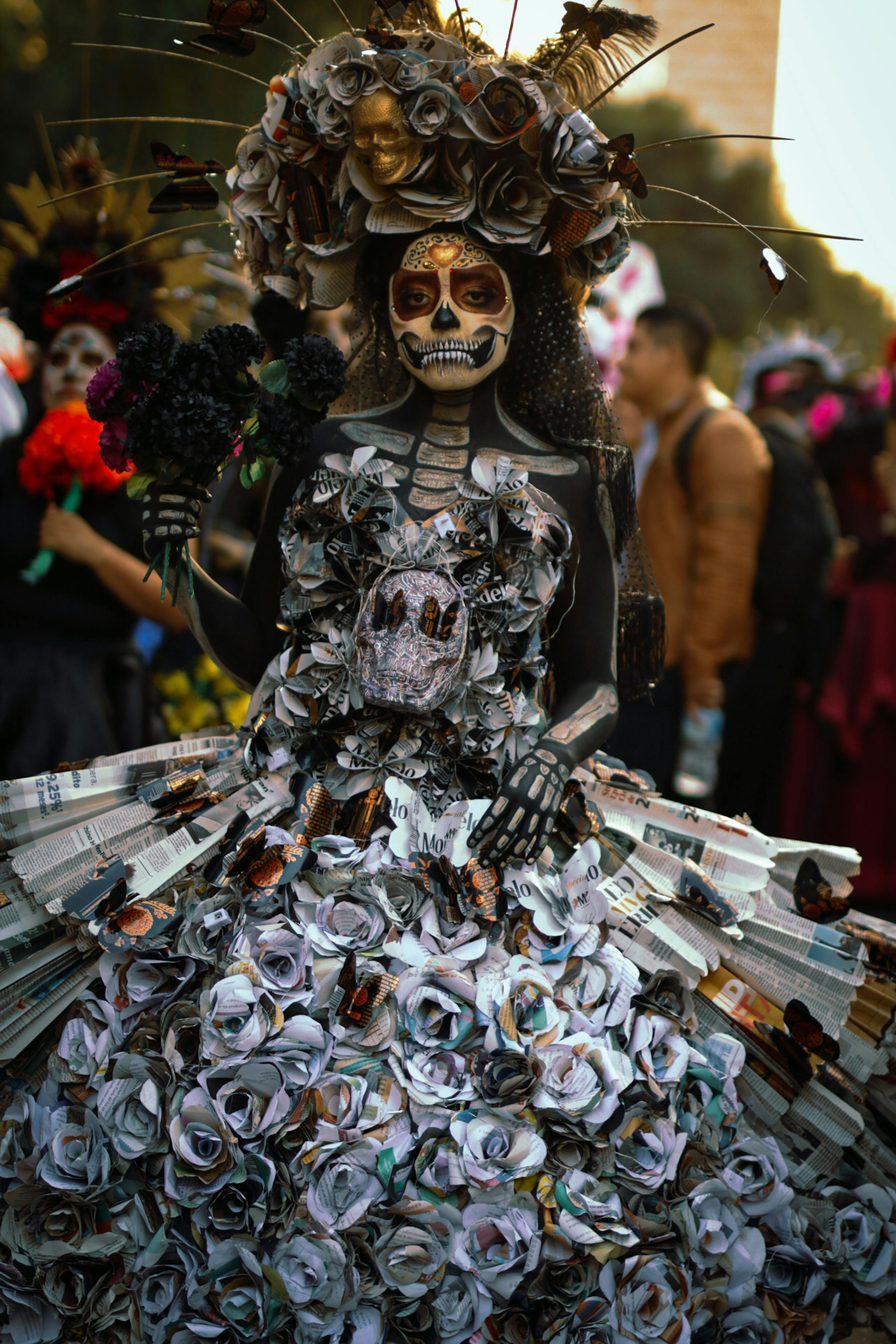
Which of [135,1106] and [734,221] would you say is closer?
[135,1106]

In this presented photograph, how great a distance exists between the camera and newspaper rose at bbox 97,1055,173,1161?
7.32ft

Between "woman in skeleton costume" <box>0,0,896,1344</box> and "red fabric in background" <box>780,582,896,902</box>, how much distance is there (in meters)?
3.84

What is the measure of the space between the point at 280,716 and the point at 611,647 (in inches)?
28.3

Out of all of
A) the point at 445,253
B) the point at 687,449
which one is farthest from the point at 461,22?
the point at 687,449

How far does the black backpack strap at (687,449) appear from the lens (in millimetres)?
6098

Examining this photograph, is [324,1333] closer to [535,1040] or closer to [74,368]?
[535,1040]

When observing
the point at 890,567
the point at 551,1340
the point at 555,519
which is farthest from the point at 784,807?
the point at 551,1340

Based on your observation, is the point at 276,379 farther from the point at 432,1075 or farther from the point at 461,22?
the point at 432,1075

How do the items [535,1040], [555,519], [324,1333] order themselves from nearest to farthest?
[324,1333] → [535,1040] → [555,519]

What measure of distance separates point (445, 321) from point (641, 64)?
0.68 metres

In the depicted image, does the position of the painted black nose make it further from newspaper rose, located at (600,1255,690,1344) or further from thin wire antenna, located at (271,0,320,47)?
newspaper rose, located at (600,1255,690,1344)

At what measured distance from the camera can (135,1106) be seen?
2.26 metres

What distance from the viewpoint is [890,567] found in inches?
266

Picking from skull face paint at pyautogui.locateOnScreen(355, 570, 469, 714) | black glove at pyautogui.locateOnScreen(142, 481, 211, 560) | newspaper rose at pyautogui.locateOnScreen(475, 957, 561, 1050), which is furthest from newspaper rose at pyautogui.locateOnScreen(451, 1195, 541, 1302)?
black glove at pyautogui.locateOnScreen(142, 481, 211, 560)
